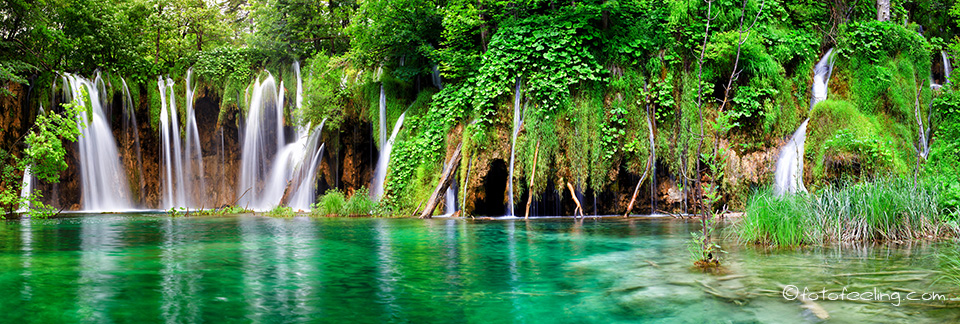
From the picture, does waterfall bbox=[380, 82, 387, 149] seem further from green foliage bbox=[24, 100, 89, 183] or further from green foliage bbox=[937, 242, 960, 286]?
green foliage bbox=[937, 242, 960, 286]

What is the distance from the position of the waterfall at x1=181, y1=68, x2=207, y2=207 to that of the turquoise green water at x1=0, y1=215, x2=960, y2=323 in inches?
543

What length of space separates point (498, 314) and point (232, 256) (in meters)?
4.45

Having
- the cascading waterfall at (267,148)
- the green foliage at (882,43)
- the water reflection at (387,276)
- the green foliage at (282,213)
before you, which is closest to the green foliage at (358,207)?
the green foliage at (282,213)

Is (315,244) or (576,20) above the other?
(576,20)

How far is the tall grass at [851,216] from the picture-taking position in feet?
22.9

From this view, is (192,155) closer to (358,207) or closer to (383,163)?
(383,163)

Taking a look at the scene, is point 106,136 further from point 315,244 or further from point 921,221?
point 921,221

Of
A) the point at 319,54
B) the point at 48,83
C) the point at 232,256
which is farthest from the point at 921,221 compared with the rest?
the point at 48,83

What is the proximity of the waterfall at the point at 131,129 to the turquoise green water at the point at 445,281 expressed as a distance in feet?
46.8

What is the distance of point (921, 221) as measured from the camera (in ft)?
23.4

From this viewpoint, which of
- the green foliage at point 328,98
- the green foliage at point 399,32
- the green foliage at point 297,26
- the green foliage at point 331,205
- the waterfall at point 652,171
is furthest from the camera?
the green foliage at point 297,26

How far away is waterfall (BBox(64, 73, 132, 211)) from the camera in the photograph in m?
20.0

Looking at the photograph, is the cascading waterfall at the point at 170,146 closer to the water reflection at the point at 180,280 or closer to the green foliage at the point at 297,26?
the green foliage at the point at 297,26

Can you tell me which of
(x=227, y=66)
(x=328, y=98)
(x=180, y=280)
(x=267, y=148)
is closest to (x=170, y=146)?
(x=227, y=66)
